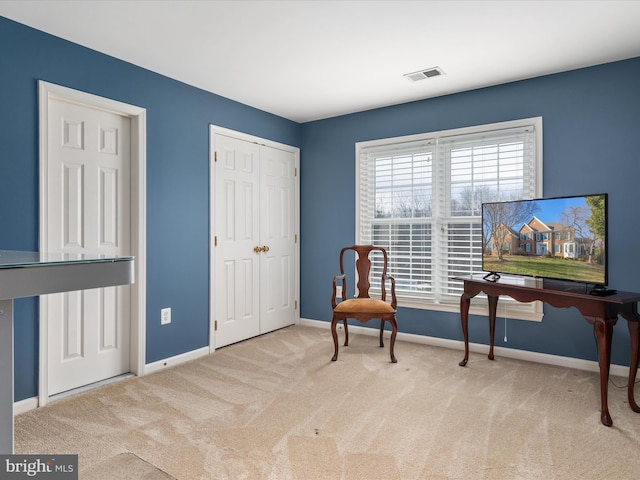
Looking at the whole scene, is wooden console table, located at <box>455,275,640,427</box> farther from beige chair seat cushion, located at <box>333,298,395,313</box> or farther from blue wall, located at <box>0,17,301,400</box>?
blue wall, located at <box>0,17,301,400</box>

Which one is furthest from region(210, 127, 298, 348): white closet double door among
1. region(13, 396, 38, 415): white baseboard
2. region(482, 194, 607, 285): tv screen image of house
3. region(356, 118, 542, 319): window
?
region(482, 194, 607, 285): tv screen image of house

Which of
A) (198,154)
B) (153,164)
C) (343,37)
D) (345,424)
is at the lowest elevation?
(345,424)

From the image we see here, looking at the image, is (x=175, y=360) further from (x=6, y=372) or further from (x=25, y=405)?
(x=6, y=372)

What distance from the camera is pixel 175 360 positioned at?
352 cm

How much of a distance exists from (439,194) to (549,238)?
4.14 feet

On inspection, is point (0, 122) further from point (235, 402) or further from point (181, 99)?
point (235, 402)

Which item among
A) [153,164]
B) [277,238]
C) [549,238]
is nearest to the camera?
[549,238]

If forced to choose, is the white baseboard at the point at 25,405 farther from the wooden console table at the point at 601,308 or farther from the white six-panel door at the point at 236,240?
the wooden console table at the point at 601,308

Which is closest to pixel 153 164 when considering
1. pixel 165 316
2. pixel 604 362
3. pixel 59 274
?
pixel 165 316

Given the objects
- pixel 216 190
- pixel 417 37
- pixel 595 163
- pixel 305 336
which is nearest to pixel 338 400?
→ pixel 305 336

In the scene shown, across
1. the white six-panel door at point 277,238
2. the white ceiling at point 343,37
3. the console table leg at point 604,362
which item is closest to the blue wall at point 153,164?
the white ceiling at point 343,37

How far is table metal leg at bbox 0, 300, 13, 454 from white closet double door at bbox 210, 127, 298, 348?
273 cm

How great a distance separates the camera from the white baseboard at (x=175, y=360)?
3.32m

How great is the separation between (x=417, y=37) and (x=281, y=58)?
1014mm
